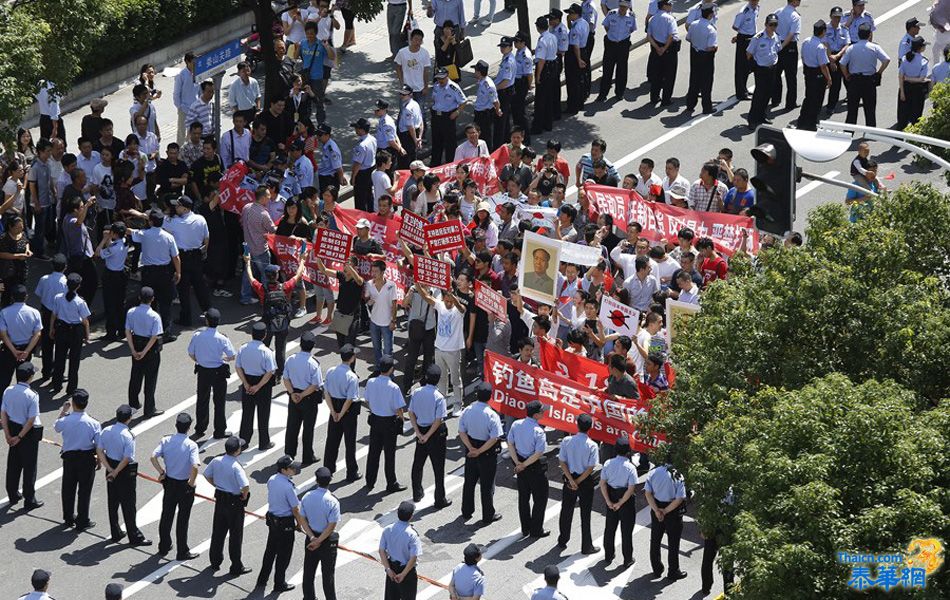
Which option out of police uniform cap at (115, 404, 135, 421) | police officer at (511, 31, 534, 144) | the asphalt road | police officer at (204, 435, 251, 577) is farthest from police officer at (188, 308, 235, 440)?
police officer at (511, 31, 534, 144)

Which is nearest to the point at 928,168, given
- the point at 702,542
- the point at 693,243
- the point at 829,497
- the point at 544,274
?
the point at 693,243

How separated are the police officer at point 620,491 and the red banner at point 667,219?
4886 mm

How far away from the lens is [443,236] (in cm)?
2309

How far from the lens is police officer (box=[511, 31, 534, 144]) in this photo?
29391 millimetres

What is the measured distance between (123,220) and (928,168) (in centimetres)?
1191

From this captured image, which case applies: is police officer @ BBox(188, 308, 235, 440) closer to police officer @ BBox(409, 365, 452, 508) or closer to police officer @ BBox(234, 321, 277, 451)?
police officer @ BBox(234, 321, 277, 451)

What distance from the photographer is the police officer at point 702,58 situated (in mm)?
30094

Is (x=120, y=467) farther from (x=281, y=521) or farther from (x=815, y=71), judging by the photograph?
(x=815, y=71)

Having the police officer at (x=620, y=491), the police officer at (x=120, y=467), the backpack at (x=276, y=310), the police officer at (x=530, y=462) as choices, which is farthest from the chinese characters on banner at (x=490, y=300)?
the police officer at (x=120, y=467)

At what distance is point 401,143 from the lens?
93.3 feet

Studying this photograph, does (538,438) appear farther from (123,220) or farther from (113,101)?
(113,101)

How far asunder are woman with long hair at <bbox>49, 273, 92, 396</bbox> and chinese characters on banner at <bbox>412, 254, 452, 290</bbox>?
4168 millimetres

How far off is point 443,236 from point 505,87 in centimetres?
664

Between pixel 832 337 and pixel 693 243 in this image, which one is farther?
pixel 693 243
